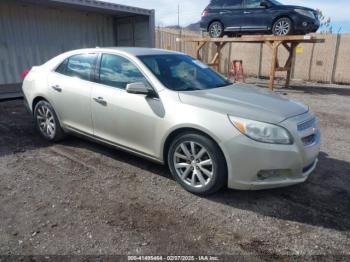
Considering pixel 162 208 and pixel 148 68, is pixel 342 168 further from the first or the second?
pixel 148 68

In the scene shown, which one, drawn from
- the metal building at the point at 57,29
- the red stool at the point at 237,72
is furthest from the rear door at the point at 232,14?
the metal building at the point at 57,29

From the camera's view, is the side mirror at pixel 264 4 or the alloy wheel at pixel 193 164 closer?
the alloy wheel at pixel 193 164

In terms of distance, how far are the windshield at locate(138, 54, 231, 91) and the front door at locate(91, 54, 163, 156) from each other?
24 cm

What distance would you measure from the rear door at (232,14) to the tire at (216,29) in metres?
0.26

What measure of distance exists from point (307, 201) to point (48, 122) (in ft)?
13.4

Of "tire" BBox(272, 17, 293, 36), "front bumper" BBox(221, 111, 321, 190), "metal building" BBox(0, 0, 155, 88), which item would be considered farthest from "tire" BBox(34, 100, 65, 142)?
"tire" BBox(272, 17, 293, 36)

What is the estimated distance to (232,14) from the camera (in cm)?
1281

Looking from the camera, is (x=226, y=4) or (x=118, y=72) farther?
(x=226, y=4)

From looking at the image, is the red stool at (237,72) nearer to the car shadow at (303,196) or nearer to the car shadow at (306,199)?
the car shadow at (303,196)

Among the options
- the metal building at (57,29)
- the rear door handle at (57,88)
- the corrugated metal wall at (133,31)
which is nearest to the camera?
the rear door handle at (57,88)

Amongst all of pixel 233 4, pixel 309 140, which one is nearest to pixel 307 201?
pixel 309 140

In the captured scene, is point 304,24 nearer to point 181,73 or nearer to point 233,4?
point 233,4

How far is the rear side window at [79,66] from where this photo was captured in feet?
14.7

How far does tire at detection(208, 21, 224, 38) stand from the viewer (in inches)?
526
